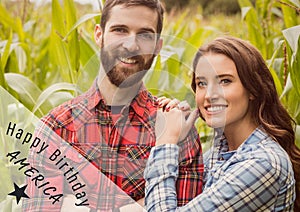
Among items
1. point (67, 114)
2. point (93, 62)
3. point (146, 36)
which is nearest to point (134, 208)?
point (67, 114)

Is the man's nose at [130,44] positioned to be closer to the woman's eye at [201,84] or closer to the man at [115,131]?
the man at [115,131]

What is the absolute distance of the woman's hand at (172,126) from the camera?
3.53 ft

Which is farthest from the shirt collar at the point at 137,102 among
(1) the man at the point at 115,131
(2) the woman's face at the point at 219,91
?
(2) the woman's face at the point at 219,91

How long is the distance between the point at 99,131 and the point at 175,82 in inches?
22.3

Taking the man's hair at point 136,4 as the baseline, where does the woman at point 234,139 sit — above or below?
below

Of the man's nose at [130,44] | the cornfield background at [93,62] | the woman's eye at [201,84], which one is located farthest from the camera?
the cornfield background at [93,62]

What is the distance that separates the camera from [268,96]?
116cm

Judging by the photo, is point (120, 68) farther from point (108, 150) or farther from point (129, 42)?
point (108, 150)

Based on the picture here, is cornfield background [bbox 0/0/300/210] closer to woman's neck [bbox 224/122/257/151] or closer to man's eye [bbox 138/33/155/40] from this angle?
woman's neck [bbox 224/122/257/151]

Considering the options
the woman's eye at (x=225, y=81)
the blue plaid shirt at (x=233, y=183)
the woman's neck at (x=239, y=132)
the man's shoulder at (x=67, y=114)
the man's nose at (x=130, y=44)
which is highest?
the man's nose at (x=130, y=44)

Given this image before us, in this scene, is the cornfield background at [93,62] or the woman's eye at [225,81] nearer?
the woman's eye at [225,81]

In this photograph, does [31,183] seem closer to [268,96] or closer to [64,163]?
[64,163]

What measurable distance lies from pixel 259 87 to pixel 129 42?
31cm

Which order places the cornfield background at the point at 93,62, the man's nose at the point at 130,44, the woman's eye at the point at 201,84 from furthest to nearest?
the cornfield background at the point at 93,62, the woman's eye at the point at 201,84, the man's nose at the point at 130,44
